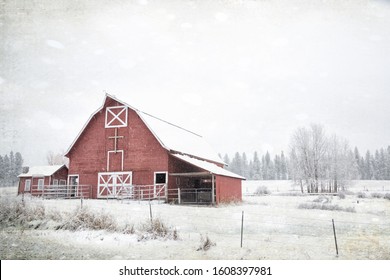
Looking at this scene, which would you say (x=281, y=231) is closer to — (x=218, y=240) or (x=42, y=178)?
(x=218, y=240)

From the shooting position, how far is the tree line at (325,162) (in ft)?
28.9

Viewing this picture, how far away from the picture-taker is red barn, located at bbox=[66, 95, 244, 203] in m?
13.3

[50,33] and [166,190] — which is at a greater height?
[50,33]

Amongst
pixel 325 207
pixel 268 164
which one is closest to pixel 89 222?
pixel 325 207

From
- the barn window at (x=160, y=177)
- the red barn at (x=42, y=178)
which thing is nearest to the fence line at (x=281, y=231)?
the barn window at (x=160, y=177)

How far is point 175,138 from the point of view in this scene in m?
15.2

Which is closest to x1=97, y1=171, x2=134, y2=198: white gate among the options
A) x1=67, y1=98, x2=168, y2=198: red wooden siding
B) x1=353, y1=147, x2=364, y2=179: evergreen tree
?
x1=67, y1=98, x2=168, y2=198: red wooden siding

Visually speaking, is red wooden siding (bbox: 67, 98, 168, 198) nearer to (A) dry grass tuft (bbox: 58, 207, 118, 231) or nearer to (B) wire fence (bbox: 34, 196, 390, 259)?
(B) wire fence (bbox: 34, 196, 390, 259)

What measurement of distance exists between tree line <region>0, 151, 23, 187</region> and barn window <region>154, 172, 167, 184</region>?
5.18 metres

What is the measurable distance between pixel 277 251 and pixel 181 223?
261 centimetres

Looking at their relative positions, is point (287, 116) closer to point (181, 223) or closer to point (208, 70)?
point (208, 70)

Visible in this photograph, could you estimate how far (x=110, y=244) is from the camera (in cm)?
675

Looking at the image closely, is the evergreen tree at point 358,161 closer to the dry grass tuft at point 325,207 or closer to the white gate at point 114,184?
the dry grass tuft at point 325,207
